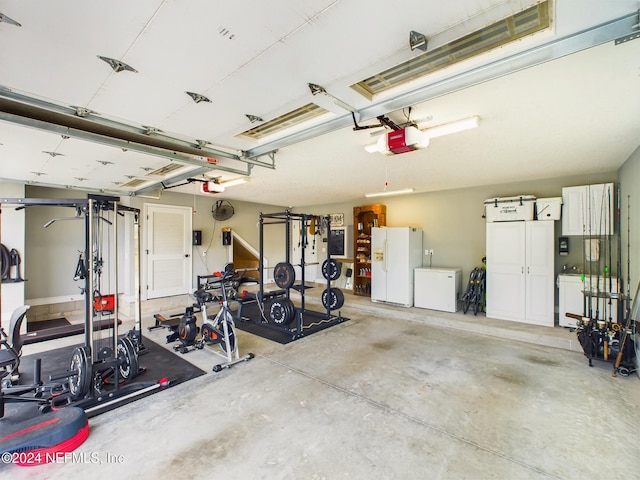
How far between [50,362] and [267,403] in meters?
3.33

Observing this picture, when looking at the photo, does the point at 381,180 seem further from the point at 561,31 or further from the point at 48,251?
the point at 48,251

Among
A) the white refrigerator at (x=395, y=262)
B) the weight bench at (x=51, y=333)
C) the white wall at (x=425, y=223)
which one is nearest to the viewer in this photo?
the weight bench at (x=51, y=333)

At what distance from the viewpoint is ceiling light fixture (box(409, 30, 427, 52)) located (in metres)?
1.44

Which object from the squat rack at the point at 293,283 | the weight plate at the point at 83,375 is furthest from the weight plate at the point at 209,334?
the weight plate at the point at 83,375

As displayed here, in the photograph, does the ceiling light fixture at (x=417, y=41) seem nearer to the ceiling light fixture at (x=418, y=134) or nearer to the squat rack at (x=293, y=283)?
the ceiling light fixture at (x=418, y=134)

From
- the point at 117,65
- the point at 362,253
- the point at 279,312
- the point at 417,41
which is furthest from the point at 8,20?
the point at 362,253

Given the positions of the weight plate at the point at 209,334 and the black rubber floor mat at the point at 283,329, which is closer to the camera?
the weight plate at the point at 209,334

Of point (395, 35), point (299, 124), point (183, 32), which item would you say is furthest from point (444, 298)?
point (183, 32)

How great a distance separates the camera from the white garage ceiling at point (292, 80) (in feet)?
4.39

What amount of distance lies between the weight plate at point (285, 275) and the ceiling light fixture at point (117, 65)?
12.5 feet

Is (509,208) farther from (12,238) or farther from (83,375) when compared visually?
(12,238)

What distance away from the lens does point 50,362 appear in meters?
3.85

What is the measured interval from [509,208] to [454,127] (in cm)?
345

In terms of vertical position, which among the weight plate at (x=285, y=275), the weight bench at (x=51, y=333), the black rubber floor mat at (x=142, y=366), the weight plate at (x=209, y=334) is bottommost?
the black rubber floor mat at (x=142, y=366)
